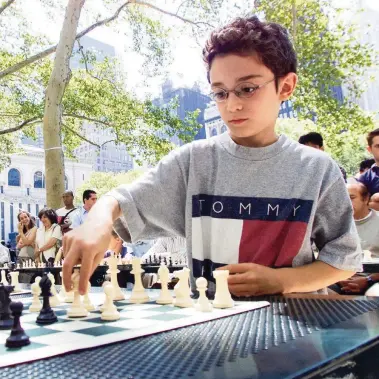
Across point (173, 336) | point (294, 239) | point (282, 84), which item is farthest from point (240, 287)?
A: point (282, 84)

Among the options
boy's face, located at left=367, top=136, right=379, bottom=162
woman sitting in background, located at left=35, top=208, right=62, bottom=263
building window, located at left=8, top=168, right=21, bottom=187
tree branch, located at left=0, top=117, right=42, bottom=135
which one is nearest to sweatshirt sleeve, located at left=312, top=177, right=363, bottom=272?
boy's face, located at left=367, top=136, right=379, bottom=162

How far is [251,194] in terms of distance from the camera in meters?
1.31

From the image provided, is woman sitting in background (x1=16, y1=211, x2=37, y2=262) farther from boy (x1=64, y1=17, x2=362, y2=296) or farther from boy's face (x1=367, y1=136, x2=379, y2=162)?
boy (x1=64, y1=17, x2=362, y2=296)

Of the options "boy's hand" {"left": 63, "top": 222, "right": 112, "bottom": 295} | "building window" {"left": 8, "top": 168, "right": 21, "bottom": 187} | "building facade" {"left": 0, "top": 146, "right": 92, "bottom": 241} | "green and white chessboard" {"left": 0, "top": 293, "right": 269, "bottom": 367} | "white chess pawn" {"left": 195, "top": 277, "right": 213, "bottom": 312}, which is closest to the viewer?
"green and white chessboard" {"left": 0, "top": 293, "right": 269, "bottom": 367}

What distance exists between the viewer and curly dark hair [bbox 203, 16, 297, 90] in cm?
127

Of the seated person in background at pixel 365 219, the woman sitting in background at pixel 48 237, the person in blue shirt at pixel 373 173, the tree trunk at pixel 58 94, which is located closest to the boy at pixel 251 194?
the seated person in background at pixel 365 219

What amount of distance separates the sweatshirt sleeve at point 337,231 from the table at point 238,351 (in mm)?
420

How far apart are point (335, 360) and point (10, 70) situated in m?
10.8

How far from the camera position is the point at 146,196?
124 cm

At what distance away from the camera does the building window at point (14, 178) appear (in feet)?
131

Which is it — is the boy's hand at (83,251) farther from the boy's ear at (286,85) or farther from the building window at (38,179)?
the building window at (38,179)

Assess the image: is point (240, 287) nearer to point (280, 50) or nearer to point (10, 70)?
point (280, 50)

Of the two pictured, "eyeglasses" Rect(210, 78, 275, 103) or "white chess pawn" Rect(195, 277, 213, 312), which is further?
"eyeglasses" Rect(210, 78, 275, 103)

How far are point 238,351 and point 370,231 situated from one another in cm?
337
